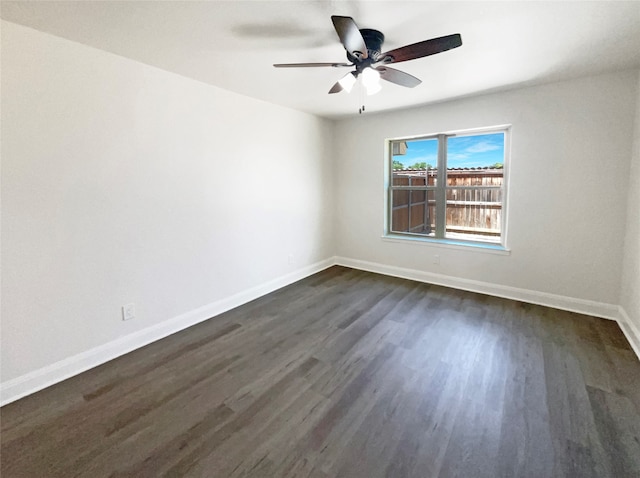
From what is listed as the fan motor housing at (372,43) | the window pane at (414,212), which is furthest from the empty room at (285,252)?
the window pane at (414,212)

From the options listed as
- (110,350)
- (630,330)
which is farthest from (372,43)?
(630,330)

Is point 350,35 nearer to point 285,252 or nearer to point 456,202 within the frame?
point 285,252

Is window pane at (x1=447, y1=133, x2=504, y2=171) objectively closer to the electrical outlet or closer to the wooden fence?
the wooden fence

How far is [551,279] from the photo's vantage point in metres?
3.34

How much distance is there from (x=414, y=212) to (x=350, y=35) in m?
3.31

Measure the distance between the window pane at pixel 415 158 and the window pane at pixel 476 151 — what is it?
22 centimetres

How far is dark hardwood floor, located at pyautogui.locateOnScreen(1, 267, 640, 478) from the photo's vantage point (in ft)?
4.99

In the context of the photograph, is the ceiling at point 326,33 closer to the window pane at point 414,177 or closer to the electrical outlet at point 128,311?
the window pane at point 414,177

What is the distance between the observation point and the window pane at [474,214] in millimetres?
3880

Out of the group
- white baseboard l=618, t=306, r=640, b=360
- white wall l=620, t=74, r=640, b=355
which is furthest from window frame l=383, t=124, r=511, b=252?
white baseboard l=618, t=306, r=640, b=360

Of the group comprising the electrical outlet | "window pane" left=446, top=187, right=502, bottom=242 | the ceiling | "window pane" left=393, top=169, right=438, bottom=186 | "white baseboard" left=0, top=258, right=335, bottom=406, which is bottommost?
"white baseboard" left=0, top=258, right=335, bottom=406

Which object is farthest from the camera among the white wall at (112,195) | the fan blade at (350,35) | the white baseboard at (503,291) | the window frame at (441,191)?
the window frame at (441,191)

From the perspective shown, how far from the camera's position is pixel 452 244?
4020 mm

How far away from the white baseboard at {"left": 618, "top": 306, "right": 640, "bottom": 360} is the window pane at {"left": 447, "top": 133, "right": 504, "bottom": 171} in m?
1.98
